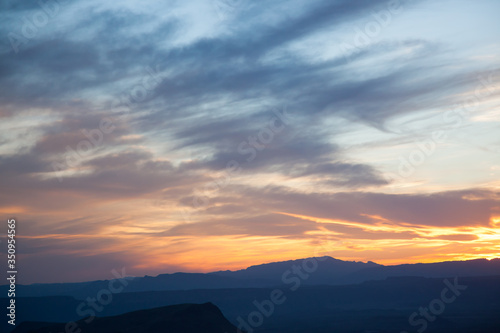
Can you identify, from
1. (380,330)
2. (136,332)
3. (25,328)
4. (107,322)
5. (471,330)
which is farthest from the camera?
(380,330)

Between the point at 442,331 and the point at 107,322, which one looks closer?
the point at 107,322

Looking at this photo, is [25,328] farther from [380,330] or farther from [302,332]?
[380,330]

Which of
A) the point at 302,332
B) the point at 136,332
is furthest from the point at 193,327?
the point at 302,332

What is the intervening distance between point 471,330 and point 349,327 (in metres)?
51.9

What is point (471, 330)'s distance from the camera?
164m

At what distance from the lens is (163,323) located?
103 meters

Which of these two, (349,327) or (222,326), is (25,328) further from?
(349,327)

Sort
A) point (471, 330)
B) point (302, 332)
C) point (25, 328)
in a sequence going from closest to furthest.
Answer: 1. point (25, 328)
2. point (471, 330)
3. point (302, 332)

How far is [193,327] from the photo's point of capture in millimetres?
103375

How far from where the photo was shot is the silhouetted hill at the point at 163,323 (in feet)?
332

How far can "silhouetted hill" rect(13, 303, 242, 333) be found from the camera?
332 feet

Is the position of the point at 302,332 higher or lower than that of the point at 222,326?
lower

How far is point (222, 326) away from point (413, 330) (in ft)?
328

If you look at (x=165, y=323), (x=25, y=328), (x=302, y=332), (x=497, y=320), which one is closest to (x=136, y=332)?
(x=165, y=323)
